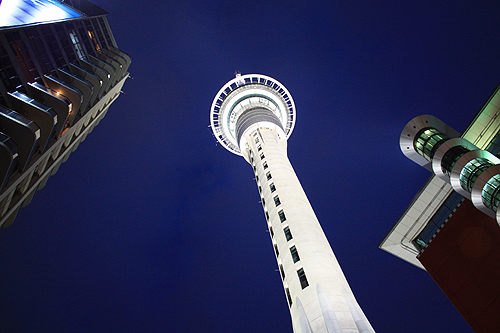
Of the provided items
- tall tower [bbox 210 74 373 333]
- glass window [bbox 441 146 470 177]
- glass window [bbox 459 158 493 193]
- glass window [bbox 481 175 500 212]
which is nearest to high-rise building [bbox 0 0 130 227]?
tall tower [bbox 210 74 373 333]

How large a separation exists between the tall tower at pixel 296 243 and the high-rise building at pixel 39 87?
84.1 ft

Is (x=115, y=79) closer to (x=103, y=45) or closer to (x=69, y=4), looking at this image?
(x=103, y=45)

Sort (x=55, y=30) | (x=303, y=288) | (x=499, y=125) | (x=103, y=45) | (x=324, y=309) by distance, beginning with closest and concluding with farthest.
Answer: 1. (x=324, y=309)
2. (x=303, y=288)
3. (x=499, y=125)
4. (x=55, y=30)
5. (x=103, y=45)

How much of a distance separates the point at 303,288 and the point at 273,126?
33.6 m

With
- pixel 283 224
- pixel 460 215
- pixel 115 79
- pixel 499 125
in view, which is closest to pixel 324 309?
pixel 283 224

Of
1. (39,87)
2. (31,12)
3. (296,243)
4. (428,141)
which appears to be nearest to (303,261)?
(296,243)

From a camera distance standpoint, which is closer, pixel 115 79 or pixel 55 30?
pixel 55 30

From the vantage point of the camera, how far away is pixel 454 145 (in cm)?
3198

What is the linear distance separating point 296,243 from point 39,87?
31.3m

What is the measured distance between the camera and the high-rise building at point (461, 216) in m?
26.7

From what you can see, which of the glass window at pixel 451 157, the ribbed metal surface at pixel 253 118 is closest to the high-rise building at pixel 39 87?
the ribbed metal surface at pixel 253 118

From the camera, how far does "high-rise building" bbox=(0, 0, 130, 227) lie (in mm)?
23781

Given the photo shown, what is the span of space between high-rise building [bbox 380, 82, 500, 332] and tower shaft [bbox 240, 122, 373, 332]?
510 inches

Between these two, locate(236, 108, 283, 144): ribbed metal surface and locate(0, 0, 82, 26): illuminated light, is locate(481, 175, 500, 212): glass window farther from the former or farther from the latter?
locate(0, 0, 82, 26): illuminated light
